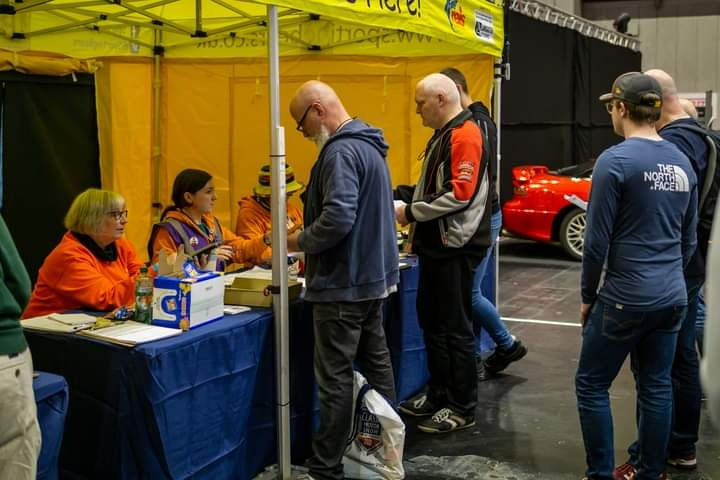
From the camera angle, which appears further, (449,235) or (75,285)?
(449,235)

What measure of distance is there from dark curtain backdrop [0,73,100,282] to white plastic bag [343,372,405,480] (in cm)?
323

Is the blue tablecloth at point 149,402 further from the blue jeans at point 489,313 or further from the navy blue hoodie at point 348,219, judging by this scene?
the blue jeans at point 489,313

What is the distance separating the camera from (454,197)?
153 inches

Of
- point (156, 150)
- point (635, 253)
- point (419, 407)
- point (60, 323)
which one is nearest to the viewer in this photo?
point (635, 253)

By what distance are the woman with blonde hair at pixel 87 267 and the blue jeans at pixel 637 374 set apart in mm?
1784

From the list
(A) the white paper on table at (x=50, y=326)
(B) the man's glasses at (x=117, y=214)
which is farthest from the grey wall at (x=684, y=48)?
(A) the white paper on table at (x=50, y=326)

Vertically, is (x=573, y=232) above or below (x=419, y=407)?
above

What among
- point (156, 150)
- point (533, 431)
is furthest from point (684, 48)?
point (533, 431)

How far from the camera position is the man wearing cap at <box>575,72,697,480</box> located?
2.89 meters

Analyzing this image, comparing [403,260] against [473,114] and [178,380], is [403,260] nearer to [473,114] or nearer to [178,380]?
[473,114]

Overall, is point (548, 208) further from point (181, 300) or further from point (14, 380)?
point (14, 380)

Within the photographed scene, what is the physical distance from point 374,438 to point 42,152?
3.58m

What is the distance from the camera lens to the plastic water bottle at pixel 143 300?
3.12 metres

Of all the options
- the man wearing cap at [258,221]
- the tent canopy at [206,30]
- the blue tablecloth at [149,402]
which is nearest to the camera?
the blue tablecloth at [149,402]
